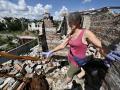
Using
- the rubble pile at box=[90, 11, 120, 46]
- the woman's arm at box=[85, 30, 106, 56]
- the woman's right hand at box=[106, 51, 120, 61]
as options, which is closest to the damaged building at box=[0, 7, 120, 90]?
the rubble pile at box=[90, 11, 120, 46]

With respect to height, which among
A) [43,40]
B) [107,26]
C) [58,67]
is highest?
[107,26]

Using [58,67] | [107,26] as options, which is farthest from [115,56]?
[107,26]

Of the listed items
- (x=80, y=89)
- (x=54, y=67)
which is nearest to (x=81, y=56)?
(x=80, y=89)

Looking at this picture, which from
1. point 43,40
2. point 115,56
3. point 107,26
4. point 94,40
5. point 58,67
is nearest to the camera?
point 94,40

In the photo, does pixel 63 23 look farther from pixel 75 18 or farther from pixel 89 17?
pixel 75 18

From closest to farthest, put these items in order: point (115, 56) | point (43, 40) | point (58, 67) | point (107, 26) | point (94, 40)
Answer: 1. point (94, 40)
2. point (115, 56)
3. point (58, 67)
4. point (107, 26)
5. point (43, 40)

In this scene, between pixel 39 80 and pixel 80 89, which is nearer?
pixel 39 80

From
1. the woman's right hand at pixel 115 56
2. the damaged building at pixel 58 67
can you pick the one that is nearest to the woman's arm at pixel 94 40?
the woman's right hand at pixel 115 56

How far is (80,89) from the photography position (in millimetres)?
5594

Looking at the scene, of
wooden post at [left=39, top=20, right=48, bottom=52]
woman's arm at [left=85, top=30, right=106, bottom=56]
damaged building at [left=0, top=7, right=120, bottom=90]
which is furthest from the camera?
wooden post at [left=39, top=20, right=48, bottom=52]

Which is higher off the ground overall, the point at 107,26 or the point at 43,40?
the point at 107,26

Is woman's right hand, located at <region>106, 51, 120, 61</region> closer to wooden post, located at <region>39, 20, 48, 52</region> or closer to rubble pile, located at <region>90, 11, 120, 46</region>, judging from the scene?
rubble pile, located at <region>90, 11, 120, 46</region>

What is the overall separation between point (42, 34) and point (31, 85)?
5278mm

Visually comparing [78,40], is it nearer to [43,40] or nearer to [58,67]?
[58,67]
